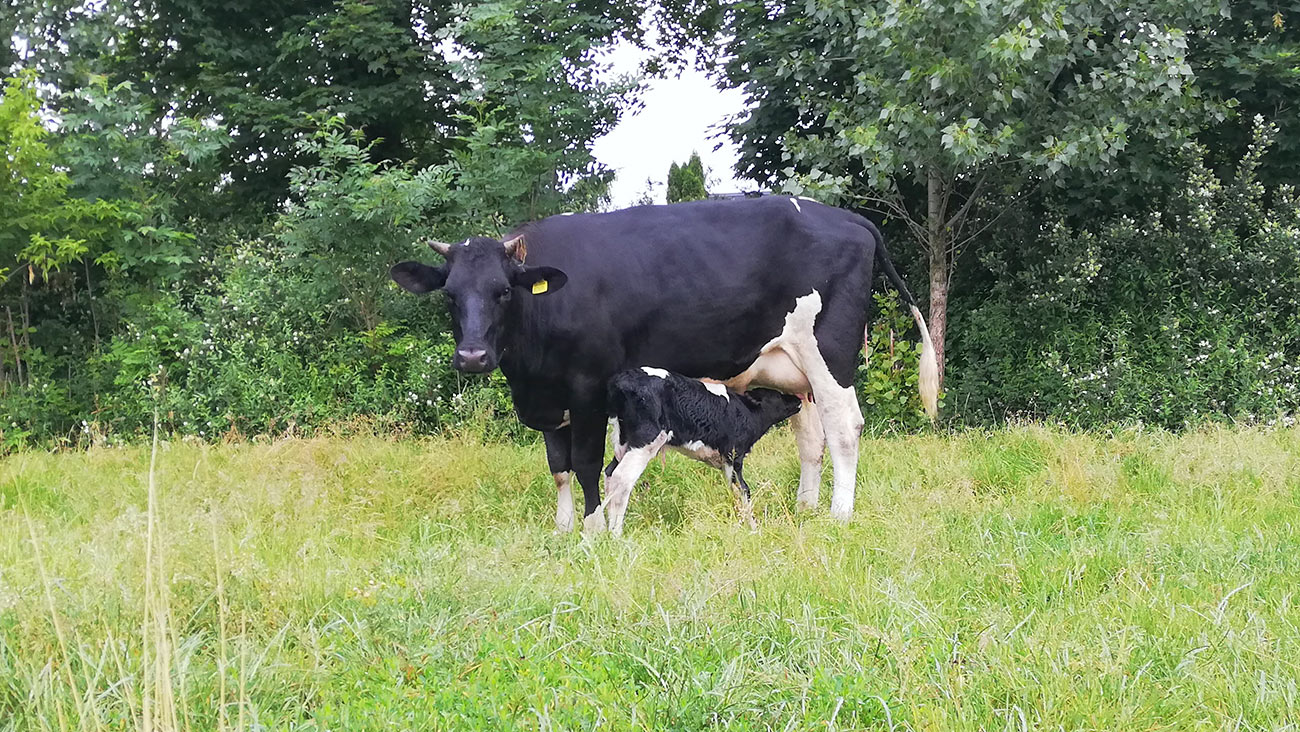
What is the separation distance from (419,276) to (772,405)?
2329 millimetres

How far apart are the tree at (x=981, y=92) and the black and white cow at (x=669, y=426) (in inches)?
131

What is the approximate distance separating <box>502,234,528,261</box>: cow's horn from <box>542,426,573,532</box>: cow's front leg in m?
1.16

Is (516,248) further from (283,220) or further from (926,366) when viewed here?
(283,220)

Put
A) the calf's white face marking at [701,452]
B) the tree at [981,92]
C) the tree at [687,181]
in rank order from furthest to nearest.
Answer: the tree at [687,181] < the tree at [981,92] < the calf's white face marking at [701,452]

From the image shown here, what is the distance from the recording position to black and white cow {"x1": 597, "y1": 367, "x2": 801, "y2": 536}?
532 centimetres

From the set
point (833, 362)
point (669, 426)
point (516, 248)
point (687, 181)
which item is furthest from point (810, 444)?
point (687, 181)

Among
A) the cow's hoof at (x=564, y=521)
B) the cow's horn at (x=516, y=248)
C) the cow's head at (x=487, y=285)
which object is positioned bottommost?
the cow's hoof at (x=564, y=521)

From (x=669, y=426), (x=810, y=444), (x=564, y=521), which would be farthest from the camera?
(x=810, y=444)

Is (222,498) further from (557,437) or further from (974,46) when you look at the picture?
(974,46)

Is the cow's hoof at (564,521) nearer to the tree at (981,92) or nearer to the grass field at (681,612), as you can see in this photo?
the grass field at (681,612)

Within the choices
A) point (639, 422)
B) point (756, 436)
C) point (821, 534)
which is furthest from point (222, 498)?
point (821, 534)

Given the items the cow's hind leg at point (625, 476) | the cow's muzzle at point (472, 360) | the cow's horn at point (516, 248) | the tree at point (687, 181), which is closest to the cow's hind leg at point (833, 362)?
the cow's hind leg at point (625, 476)

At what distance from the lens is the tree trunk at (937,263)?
31.0 ft

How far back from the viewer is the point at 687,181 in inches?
882
